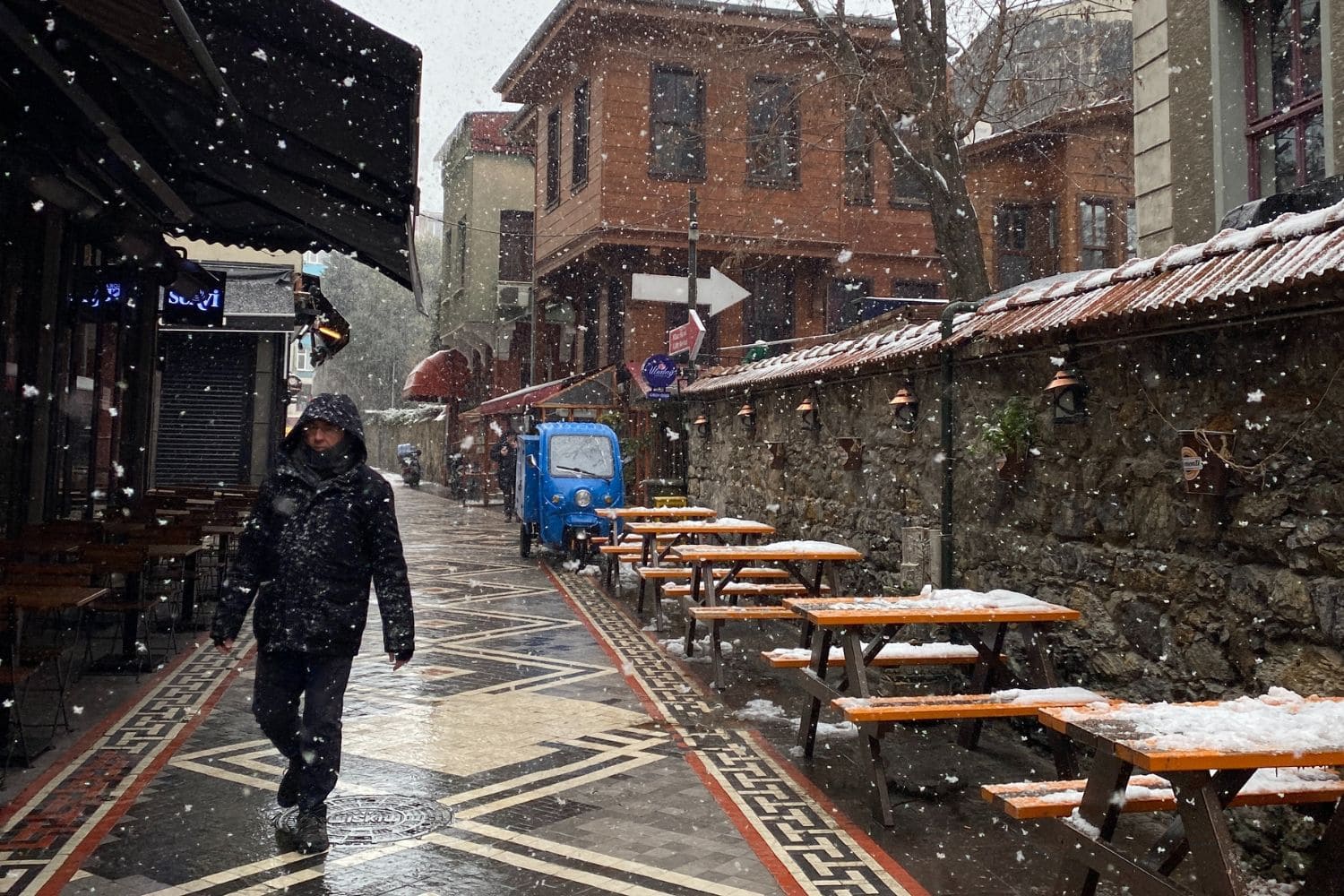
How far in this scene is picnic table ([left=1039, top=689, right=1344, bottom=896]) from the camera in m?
A: 2.98

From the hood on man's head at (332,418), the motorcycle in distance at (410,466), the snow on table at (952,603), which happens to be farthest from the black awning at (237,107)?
the motorcycle in distance at (410,466)

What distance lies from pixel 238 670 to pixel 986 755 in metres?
5.46

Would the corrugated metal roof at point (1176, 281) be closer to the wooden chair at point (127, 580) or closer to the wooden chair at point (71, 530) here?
the wooden chair at point (127, 580)

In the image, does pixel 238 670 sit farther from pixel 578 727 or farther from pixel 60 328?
pixel 60 328

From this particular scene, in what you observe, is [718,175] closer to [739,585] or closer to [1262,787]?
→ [739,585]

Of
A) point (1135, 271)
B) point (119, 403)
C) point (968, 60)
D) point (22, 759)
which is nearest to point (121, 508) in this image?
point (119, 403)

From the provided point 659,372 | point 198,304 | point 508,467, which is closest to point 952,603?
point 659,372

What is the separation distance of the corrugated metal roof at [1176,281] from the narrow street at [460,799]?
2831mm

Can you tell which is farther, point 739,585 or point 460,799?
point 739,585

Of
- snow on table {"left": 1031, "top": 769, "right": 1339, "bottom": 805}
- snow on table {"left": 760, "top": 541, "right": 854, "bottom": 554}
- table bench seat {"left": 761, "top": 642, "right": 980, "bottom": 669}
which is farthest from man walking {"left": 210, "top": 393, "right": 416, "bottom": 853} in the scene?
snow on table {"left": 760, "top": 541, "right": 854, "bottom": 554}

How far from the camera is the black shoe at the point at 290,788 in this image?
4.59m

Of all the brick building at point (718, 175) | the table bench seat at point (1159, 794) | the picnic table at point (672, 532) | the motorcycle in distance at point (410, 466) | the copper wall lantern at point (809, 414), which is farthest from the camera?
the motorcycle in distance at point (410, 466)

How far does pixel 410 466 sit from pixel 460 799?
35452mm

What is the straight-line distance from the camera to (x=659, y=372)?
50.0 ft
